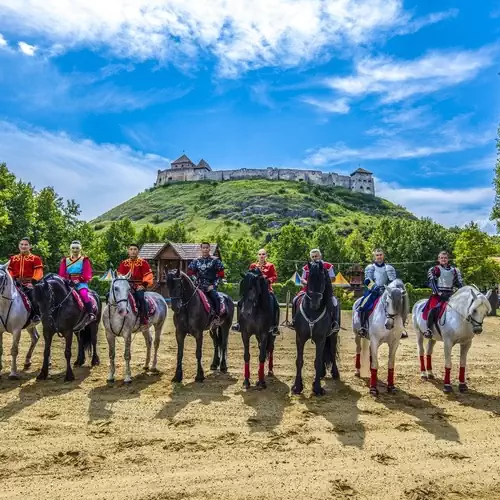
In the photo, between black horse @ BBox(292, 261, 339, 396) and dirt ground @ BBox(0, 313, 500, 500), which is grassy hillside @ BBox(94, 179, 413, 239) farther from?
dirt ground @ BBox(0, 313, 500, 500)

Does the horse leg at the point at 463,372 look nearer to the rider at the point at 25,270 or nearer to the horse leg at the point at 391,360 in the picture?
the horse leg at the point at 391,360

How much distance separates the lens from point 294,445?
6.11 meters

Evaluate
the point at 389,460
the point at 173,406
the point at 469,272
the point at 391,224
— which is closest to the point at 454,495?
the point at 389,460

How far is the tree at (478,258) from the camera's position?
39625 mm

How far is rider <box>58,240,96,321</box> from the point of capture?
10.1 meters

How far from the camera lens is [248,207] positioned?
5044 inches

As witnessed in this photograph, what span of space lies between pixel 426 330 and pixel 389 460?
4.80 meters

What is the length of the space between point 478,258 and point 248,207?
91.7 m

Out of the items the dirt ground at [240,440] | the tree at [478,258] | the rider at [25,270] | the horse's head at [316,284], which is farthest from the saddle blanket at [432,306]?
the tree at [478,258]

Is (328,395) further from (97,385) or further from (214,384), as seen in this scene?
(97,385)

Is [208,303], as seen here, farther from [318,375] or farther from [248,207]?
[248,207]

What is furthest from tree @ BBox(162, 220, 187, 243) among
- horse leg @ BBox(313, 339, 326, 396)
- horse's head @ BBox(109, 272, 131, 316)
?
horse leg @ BBox(313, 339, 326, 396)

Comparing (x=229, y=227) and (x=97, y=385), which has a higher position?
(x=229, y=227)

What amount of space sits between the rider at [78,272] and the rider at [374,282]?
6.34 metres
